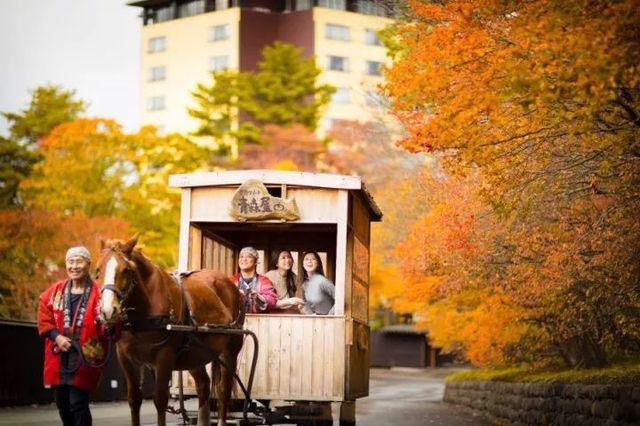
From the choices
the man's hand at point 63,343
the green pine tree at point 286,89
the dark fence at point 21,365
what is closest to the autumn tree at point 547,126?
the man's hand at point 63,343

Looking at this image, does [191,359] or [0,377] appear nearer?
[191,359]

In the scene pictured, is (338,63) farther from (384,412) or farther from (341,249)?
(341,249)

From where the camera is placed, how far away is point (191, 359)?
11.8 meters

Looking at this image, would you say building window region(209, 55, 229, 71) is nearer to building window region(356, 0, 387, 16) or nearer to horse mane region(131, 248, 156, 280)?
building window region(356, 0, 387, 16)

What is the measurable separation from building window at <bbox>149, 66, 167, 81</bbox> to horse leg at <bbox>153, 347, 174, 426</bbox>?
77.2 m

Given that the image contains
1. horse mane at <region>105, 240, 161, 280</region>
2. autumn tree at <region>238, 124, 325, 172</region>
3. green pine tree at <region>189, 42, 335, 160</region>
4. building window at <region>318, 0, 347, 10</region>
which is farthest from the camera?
building window at <region>318, 0, 347, 10</region>

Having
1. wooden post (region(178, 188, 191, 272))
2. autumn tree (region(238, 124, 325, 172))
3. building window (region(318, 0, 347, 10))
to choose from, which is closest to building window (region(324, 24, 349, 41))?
building window (region(318, 0, 347, 10))

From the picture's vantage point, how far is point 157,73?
Answer: 87.2m

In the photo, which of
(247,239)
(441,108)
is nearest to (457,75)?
(441,108)

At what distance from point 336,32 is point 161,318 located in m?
77.0

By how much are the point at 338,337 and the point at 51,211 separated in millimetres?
30901

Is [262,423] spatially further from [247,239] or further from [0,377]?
[0,377]

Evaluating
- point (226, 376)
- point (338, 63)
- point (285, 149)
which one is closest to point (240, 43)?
point (338, 63)

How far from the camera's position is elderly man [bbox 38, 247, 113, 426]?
1006 centimetres
